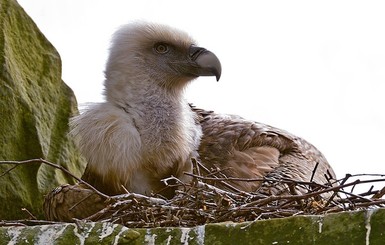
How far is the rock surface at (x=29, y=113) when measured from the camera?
6.03 meters

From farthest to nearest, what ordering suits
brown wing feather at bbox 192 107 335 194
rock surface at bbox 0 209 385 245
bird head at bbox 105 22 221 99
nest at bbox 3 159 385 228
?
bird head at bbox 105 22 221 99 < brown wing feather at bbox 192 107 335 194 < nest at bbox 3 159 385 228 < rock surface at bbox 0 209 385 245

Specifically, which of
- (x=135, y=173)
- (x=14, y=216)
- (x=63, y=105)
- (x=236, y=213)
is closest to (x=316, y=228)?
(x=236, y=213)

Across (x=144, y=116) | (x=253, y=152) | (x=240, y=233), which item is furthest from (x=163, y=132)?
(x=240, y=233)

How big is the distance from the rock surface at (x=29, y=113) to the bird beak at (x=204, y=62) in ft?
2.64

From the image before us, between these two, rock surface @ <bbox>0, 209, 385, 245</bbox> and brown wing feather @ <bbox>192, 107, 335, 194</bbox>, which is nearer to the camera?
rock surface @ <bbox>0, 209, 385, 245</bbox>

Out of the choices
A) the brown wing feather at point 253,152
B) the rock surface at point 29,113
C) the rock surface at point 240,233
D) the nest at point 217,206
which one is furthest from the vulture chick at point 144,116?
the rock surface at point 240,233

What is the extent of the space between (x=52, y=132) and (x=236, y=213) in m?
2.18

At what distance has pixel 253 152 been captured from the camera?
19.8 feet

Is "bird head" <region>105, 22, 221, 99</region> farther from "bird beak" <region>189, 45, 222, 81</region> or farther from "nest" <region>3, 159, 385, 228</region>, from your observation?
"nest" <region>3, 159, 385, 228</region>

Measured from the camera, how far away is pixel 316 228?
3771 millimetres

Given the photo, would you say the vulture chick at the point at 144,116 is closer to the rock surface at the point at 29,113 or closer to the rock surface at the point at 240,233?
the rock surface at the point at 29,113

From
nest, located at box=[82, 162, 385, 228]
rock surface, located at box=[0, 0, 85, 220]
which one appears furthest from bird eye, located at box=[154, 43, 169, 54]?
nest, located at box=[82, 162, 385, 228]

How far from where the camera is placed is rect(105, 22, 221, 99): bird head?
6230 mm

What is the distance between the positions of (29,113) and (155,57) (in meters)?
0.80
